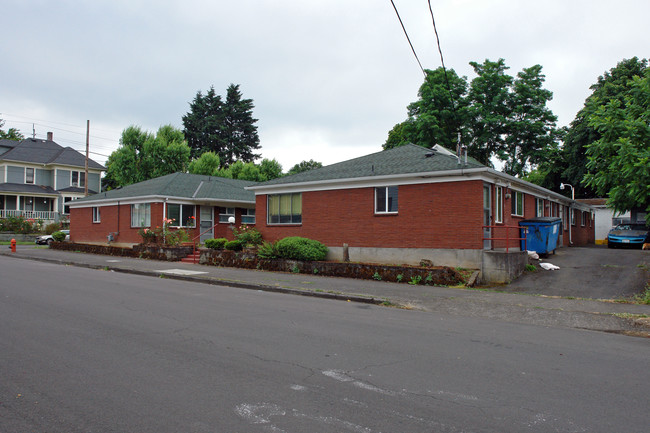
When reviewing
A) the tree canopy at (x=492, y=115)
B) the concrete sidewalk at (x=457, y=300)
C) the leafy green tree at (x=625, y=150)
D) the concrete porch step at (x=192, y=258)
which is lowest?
the concrete sidewalk at (x=457, y=300)

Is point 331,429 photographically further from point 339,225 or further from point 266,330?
point 339,225

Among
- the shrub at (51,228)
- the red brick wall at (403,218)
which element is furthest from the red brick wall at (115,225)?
the red brick wall at (403,218)

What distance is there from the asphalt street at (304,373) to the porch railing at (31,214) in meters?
41.3

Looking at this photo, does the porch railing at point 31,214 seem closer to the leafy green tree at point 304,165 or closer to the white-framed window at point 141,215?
the white-framed window at point 141,215

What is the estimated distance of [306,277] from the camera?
54.1 feet

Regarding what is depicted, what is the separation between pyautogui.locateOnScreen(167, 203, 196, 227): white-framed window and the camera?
2727cm

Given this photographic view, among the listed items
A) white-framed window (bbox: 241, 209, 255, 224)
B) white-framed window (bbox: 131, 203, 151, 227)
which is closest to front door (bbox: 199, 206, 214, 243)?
white-framed window (bbox: 241, 209, 255, 224)

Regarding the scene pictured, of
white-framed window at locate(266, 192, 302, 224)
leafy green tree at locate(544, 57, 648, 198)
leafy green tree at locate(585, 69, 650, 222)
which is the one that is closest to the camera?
leafy green tree at locate(585, 69, 650, 222)

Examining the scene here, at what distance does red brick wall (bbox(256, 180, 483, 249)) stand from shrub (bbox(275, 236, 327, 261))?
119 centimetres

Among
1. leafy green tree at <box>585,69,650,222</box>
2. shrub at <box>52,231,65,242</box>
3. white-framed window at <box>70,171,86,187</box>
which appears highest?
white-framed window at <box>70,171,86,187</box>

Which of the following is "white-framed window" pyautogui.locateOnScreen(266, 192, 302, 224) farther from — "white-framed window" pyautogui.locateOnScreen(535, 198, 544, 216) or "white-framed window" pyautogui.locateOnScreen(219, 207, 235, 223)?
"white-framed window" pyautogui.locateOnScreen(535, 198, 544, 216)

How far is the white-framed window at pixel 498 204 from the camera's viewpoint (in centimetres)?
1717

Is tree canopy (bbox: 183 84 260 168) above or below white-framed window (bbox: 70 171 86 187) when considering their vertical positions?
above

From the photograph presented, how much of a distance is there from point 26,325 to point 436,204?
12816mm
